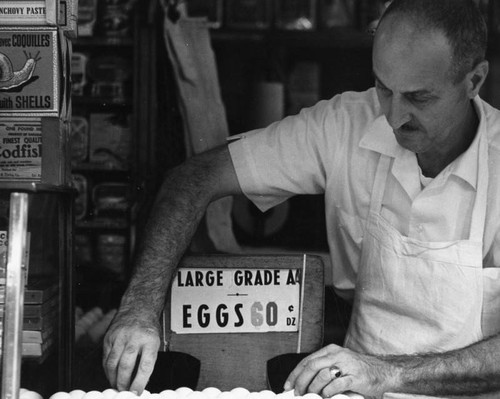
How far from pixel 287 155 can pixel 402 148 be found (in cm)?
33

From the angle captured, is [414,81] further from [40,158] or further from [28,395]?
[28,395]

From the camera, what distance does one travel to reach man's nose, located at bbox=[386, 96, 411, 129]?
1.89m

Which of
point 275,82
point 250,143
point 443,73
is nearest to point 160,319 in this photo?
point 250,143

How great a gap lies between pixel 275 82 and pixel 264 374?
2.25 m

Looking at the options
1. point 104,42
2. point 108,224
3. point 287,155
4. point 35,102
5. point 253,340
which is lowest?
point 108,224

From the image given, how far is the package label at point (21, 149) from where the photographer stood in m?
1.91

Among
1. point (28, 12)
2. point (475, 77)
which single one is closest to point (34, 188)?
point (28, 12)

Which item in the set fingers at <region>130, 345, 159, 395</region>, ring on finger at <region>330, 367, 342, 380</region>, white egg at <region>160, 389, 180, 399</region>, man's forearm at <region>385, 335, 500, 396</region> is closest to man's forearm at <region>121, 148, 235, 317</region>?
fingers at <region>130, 345, 159, 395</region>

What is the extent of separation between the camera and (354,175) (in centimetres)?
219

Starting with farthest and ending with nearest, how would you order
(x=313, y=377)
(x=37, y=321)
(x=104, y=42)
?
(x=104, y=42) → (x=37, y=321) → (x=313, y=377)

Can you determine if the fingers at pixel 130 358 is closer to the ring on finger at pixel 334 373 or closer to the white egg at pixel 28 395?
the white egg at pixel 28 395

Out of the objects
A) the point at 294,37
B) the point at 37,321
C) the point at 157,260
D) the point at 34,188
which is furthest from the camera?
the point at 294,37

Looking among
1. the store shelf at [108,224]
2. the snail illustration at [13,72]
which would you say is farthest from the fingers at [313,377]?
the store shelf at [108,224]

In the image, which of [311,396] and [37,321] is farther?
[37,321]
